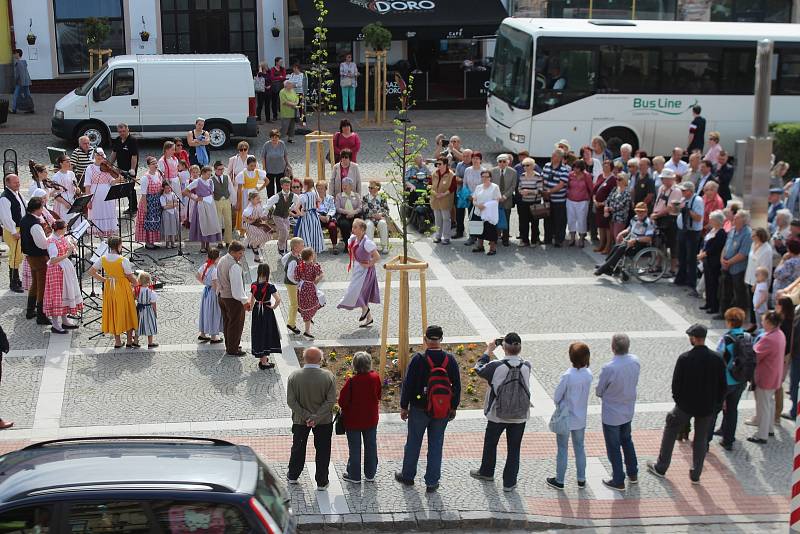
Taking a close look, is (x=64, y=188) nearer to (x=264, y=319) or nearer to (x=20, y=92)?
(x=264, y=319)

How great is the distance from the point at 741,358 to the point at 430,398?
330 cm

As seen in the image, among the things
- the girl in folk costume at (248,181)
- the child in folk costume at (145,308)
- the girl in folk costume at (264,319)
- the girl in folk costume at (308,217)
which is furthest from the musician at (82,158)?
the girl in folk costume at (264,319)

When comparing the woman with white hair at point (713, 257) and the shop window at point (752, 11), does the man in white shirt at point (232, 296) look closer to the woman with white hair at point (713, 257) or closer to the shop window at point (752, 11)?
the woman with white hair at point (713, 257)

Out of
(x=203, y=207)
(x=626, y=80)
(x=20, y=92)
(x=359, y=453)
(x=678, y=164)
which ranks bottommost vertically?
(x=359, y=453)

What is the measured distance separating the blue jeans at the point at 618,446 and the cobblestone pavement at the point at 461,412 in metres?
0.21

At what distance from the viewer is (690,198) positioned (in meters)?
17.0

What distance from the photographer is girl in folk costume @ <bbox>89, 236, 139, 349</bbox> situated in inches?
552

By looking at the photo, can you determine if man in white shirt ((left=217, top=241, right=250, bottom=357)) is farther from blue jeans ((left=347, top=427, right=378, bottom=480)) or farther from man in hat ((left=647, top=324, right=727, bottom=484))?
man in hat ((left=647, top=324, right=727, bottom=484))

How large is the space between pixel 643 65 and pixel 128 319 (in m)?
14.9

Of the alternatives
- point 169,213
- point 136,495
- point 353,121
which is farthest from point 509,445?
point 353,121

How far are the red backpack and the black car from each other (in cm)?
275

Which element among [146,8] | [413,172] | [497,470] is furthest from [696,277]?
[146,8]

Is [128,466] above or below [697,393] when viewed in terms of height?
above

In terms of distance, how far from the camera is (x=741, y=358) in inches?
454
